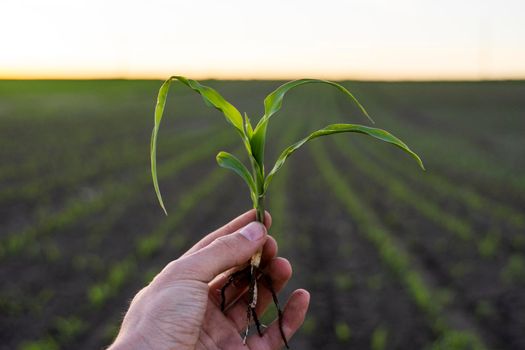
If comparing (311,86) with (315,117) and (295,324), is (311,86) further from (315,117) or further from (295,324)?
(295,324)

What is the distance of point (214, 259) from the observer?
234 centimetres

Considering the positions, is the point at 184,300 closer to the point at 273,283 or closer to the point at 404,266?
the point at 273,283

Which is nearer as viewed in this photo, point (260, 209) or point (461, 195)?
point (260, 209)

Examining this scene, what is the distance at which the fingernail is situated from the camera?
2.42 meters

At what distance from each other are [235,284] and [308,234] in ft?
16.6

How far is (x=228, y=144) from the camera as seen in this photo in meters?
16.5

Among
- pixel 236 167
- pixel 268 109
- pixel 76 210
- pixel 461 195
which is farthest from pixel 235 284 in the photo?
pixel 461 195

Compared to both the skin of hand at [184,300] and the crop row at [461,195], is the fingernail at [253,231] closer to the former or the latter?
the skin of hand at [184,300]

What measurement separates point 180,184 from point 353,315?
6.10 meters

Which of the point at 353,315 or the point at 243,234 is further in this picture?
the point at 353,315

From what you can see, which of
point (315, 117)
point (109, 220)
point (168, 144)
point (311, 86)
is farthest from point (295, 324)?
point (311, 86)

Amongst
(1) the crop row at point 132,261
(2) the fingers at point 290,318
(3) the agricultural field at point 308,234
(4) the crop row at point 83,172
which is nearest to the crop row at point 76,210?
(3) the agricultural field at point 308,234

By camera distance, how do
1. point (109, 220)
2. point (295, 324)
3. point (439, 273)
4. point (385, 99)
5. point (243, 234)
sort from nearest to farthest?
point (243, 234) → point (295, 324) → point (439, 273) → point (109, 220) → point (385, 99)

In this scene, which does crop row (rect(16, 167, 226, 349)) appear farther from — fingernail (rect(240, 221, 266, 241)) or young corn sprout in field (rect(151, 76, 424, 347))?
fingernail (rect(240, 221, 266, 241))
